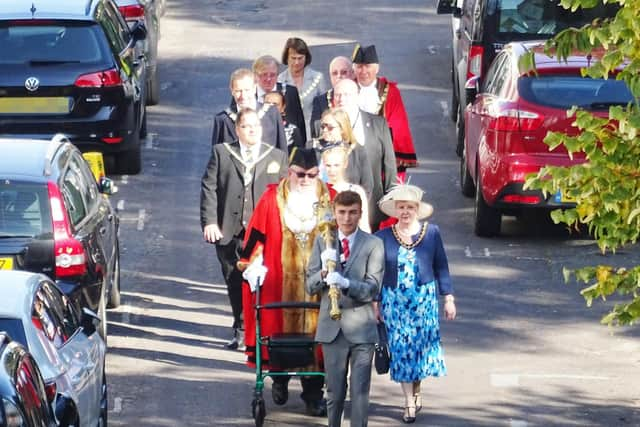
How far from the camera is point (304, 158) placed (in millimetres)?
12336

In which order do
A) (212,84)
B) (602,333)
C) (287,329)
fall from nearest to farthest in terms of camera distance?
1. (287,329)
2. (602,333)
3. (212,84)

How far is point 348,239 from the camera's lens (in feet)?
38.3

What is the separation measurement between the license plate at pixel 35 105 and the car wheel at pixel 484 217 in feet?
14.8

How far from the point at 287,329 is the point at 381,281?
3.77 feet

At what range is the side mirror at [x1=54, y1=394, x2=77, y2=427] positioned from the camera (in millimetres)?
9250

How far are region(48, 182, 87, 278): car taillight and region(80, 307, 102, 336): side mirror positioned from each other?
148 centimetres

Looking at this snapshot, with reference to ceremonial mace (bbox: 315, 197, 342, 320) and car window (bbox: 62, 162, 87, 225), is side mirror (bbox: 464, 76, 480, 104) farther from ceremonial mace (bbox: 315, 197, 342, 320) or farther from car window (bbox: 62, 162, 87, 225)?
ceremonial mace (bbox: 315, 197, 342, 320)

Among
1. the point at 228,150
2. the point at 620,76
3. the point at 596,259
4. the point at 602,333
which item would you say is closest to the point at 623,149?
the point at 620,76

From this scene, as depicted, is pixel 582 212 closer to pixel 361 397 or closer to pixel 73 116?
pixel 361 397

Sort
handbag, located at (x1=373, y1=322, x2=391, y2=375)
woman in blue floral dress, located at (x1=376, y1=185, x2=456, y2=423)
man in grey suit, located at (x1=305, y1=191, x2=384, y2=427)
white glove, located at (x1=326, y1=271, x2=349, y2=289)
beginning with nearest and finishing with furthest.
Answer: white glove, located at (x1=326, y1=271, x2=349, y2=289) < man in grey suit, located at (x1=305, y1=191, x2=384, y2=427) < handbag, located at (x1=373, y1=322, x2=391, y2=375) < woman in blue floral dress, located at (x1=376, y1=185, x2=456, y2=423)

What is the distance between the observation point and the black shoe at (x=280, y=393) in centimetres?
1297

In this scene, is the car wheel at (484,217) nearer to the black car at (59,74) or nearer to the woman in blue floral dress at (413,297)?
the black car at (59,74)

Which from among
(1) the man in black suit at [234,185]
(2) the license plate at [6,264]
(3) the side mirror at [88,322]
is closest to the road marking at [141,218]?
(1) the man in black suit at [234,185]

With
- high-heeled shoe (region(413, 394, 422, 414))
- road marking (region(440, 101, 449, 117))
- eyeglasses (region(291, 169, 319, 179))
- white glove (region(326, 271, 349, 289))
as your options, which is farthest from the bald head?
road marking (region(440, 101, 449, 117))
